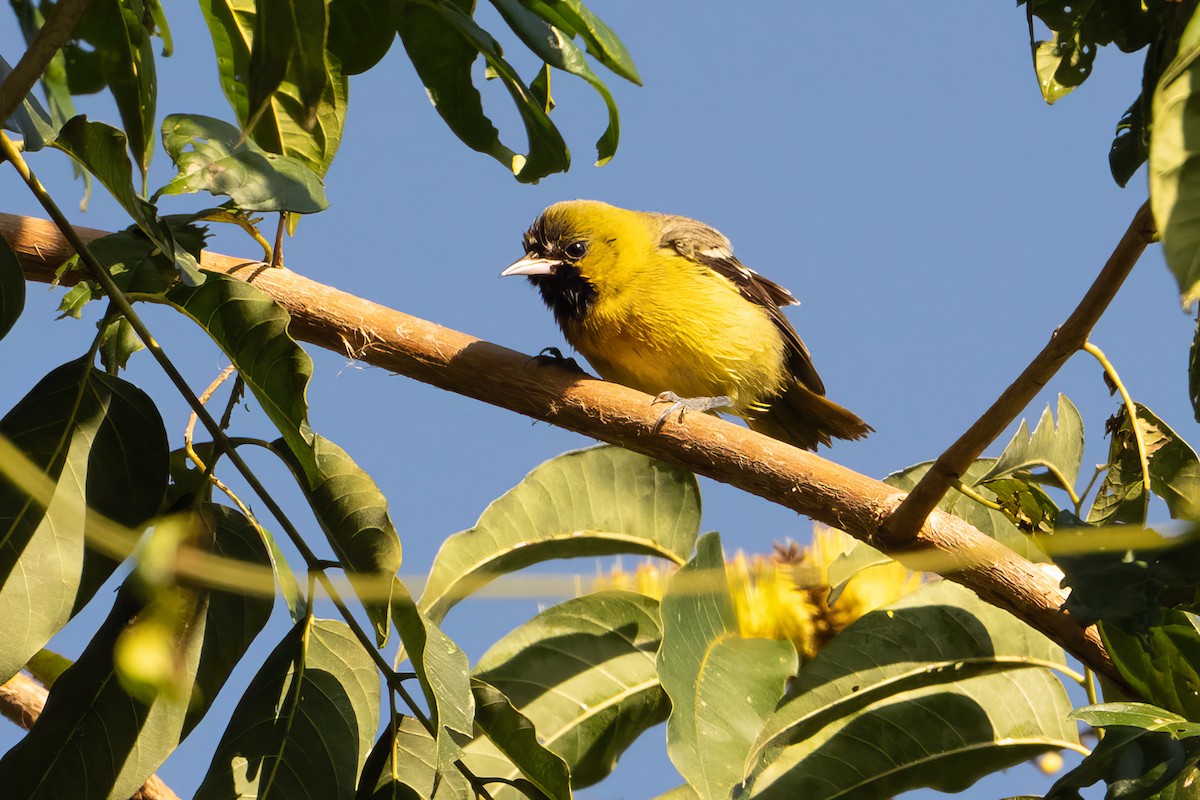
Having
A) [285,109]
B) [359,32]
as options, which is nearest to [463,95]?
[359,32]

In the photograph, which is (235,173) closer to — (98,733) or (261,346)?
(261,346)

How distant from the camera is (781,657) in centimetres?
185

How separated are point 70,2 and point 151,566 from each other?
2.17ft

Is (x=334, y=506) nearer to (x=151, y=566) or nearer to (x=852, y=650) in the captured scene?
(x=151, y=566)

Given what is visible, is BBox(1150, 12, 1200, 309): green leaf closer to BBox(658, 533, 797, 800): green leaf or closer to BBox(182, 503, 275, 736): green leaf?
BBox(658, 533, 797, 800): green leaf

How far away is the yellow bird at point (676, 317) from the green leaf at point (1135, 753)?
229 centimetres

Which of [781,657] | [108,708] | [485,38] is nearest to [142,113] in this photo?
[485,38]

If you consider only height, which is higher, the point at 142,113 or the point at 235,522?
the point at 142,113

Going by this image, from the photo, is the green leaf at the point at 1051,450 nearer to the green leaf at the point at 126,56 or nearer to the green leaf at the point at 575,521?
the green leaf at the point at 575,521

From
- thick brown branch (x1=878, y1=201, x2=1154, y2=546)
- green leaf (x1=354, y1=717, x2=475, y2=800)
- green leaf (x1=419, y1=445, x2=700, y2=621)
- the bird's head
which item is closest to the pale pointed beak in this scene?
the bird's head

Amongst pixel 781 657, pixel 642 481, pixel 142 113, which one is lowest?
pixel 781 657

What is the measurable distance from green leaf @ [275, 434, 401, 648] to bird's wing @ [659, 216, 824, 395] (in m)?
2.78

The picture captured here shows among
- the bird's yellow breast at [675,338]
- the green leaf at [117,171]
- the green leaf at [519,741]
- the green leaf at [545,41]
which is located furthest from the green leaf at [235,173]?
the bird's yellow breast at [675,338]

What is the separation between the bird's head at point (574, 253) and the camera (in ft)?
12.6
